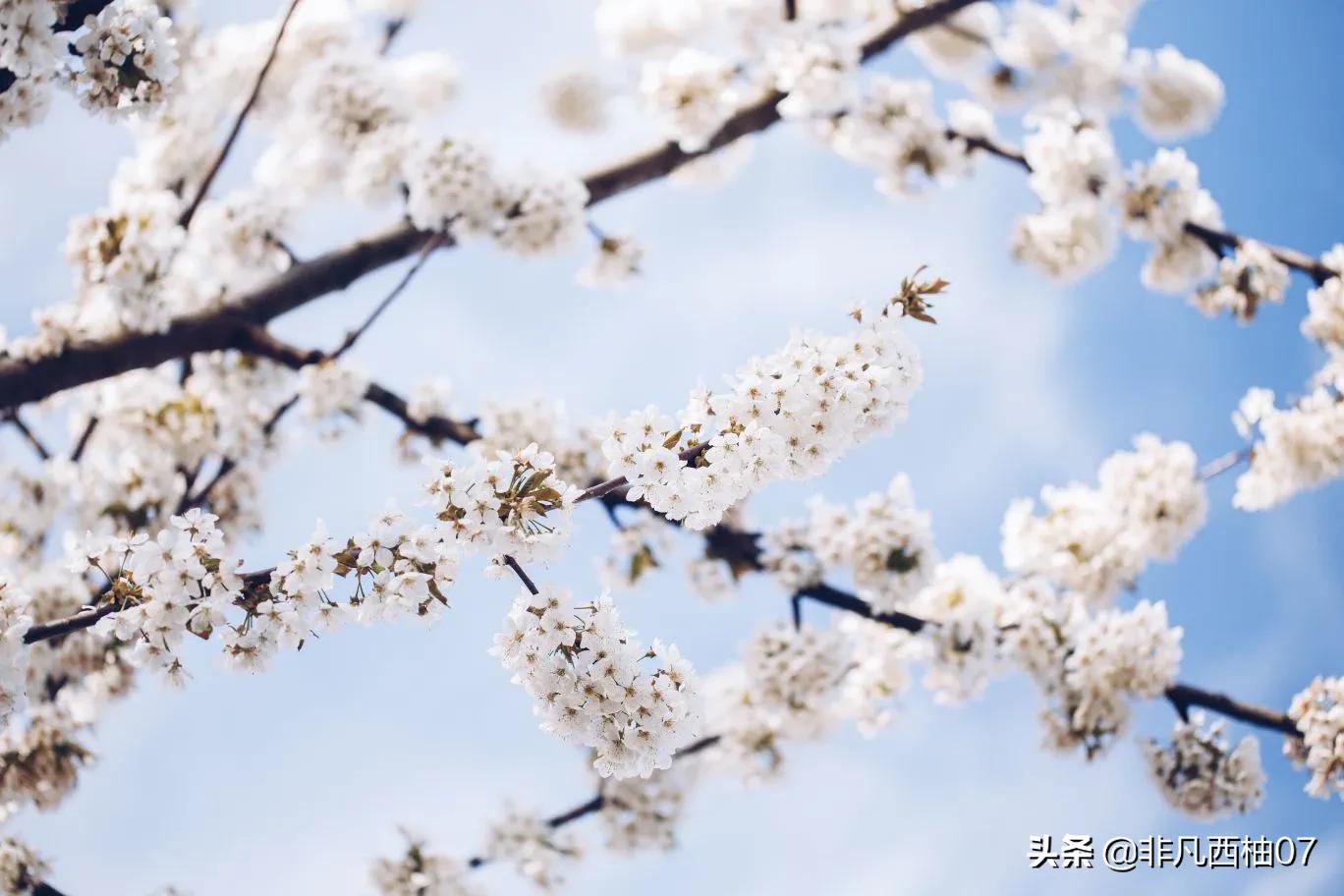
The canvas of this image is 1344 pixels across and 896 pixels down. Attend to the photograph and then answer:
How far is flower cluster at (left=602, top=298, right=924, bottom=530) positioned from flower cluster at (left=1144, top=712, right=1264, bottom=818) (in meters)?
4.05

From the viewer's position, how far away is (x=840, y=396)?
9.85ft

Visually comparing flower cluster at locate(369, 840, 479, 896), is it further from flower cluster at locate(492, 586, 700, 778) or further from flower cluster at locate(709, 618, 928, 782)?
flower cluster at locate(492, 586, 700, 778)

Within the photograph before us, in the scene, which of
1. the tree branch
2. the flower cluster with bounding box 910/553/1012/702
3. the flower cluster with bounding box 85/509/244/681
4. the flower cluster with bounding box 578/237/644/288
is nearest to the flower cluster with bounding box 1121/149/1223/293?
the tree branch

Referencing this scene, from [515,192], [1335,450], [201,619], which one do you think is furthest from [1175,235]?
[201,619]

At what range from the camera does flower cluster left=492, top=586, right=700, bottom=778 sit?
3.09 meters

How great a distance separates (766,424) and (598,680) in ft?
3.28

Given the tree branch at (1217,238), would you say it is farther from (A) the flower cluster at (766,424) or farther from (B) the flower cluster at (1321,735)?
(A) the flower cluster at (766,424)

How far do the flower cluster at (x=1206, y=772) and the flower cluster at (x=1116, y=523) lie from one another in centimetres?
129

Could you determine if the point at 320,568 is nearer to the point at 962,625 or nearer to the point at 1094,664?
the point at 962,625

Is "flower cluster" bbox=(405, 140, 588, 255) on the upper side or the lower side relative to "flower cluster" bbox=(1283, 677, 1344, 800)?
upper

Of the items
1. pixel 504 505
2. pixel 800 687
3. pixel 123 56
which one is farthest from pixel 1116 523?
pixel 123 56

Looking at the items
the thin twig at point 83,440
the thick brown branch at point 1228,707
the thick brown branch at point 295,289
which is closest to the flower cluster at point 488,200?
the thick brown branch at point 295,289

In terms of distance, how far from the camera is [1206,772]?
5602mm

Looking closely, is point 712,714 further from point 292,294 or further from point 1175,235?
point 1175,235
